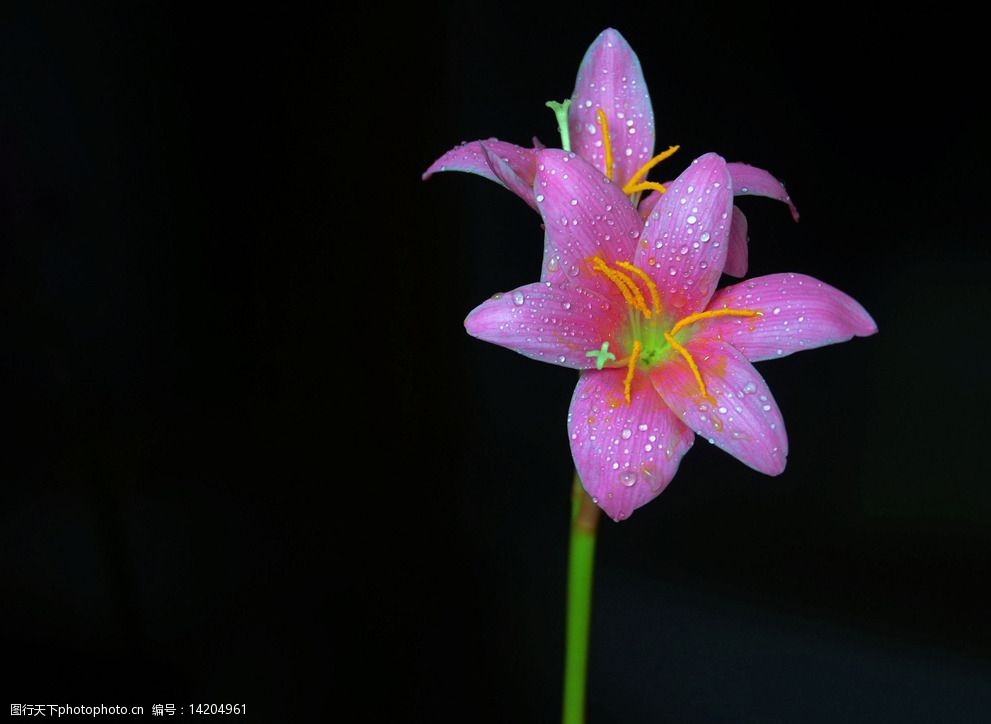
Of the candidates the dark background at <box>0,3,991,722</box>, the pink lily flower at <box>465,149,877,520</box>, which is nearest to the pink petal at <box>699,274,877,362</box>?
the pink lily flower at <box>465,149,877,520</box>

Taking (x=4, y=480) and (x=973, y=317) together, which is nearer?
(x=4, y=480)

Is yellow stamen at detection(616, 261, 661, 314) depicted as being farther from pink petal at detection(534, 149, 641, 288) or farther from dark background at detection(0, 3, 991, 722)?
dark background at detection(0, 3, 991, 722)

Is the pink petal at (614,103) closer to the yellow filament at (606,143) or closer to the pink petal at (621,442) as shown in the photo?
the yellow filament at (606,143)

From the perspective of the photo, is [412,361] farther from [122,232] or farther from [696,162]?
[696,162]

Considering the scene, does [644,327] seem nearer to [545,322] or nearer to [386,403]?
[545,322]

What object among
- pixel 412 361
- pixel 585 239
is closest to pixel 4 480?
pixel 412 361

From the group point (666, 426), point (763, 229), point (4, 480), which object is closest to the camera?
point (666, 426)
